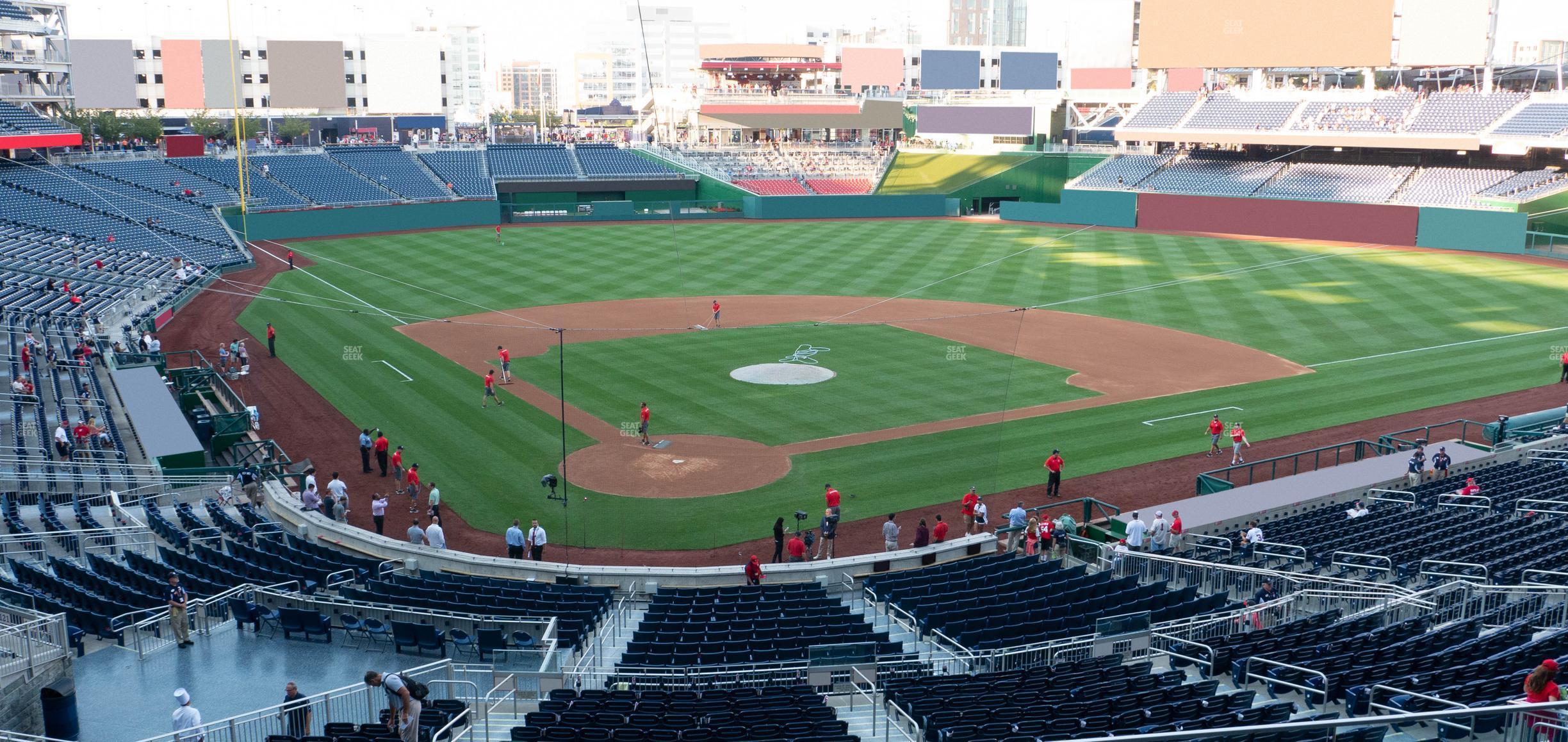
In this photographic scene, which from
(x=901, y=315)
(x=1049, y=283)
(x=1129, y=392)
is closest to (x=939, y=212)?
(x=1049, y=283)

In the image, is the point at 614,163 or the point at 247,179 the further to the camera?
the point at 614,163

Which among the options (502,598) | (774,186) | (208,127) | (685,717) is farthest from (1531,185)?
(208,127)

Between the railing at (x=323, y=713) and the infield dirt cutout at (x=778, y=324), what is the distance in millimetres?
10026

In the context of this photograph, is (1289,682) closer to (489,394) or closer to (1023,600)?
(1023,600)

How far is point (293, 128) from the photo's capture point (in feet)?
307

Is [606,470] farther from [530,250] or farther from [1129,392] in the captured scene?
[530,250]

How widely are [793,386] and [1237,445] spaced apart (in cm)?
1135

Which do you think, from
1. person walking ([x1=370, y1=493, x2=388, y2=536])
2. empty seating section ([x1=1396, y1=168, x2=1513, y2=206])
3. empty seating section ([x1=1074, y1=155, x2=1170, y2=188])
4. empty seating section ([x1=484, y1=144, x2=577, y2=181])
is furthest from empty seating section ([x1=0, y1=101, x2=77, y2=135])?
empty seating section ([x1=1396, y1=168, x2=1513, y2=206])

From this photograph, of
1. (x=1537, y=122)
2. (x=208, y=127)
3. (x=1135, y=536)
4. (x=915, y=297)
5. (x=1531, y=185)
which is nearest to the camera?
(x=1135, y=536)

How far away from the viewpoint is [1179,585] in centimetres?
1722

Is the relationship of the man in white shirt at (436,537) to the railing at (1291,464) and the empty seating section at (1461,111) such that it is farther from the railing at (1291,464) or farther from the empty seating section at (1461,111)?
the empty seating section at (1461,111)

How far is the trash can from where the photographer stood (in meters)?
11.5

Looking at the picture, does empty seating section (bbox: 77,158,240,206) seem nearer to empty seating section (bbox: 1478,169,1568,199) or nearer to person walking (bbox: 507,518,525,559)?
person walking (bbox: 507,518,525,559)

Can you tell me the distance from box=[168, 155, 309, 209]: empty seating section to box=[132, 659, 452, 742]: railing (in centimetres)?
5753
